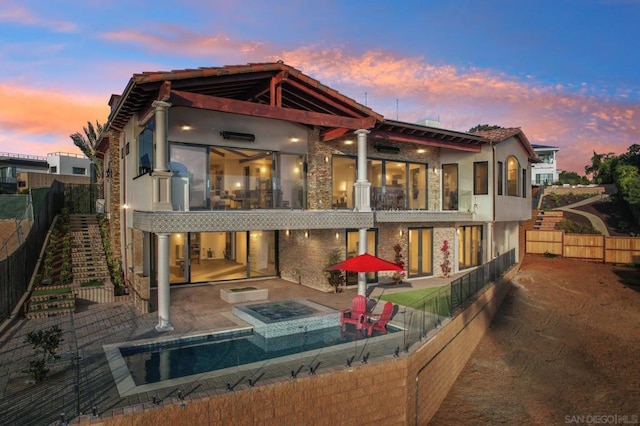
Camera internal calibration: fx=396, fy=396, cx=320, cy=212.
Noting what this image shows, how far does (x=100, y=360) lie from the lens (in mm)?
8297

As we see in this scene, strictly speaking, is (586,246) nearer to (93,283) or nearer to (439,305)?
(439,305)

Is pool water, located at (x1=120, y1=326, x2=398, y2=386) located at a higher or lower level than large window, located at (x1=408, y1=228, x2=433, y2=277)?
lower

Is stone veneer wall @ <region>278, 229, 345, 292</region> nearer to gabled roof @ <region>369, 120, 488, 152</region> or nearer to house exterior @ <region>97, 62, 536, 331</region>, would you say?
house exterior @ <region>97, 62, 536, 331</region>

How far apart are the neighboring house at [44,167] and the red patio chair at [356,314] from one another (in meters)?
39.0

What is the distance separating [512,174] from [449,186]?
4.23 m

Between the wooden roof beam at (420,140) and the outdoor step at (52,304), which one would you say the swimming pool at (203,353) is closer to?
the outdoor step at (52,304)

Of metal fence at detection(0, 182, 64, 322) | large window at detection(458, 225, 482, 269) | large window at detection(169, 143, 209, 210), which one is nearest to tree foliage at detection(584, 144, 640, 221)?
large window at detection(458, 225, 482, 269)

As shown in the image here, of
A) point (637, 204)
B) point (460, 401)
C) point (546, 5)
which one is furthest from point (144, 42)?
point (637, 204)

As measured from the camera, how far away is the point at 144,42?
743 inches

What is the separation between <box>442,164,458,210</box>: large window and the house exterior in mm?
54

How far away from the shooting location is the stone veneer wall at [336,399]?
6.25 m

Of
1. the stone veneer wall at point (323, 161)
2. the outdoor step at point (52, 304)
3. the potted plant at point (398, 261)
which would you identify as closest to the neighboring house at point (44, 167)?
the outdoor step at point (52, 304)

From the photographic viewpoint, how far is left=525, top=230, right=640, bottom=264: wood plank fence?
25422 millimetres

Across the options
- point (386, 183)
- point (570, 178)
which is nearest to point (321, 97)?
point (386, 183)
